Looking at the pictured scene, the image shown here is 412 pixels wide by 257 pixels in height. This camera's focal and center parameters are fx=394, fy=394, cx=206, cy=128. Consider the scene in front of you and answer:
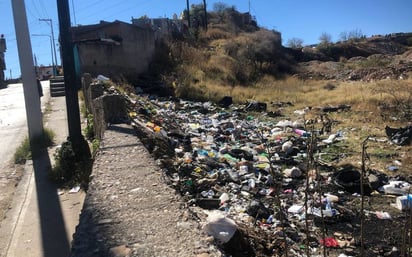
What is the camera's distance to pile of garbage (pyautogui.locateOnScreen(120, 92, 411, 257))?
328 centimetres

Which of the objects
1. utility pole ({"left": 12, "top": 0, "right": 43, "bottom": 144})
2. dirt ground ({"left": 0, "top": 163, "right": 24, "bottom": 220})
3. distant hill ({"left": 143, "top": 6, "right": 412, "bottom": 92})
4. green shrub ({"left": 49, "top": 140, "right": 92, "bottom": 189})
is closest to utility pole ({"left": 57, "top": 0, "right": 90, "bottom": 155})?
green shrub ({"left": 49, "top": 140, "right": 92, "bottom": 189})

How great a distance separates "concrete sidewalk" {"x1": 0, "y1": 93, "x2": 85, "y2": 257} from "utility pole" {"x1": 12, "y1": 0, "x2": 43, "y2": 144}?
4.44 ft

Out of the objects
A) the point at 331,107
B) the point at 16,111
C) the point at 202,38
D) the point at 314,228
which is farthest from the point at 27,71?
the point at 202,38

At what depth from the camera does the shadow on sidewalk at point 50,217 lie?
12.6 feet

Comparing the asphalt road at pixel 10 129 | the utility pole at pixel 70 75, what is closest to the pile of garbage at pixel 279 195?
the utility pole at pixel 70 75

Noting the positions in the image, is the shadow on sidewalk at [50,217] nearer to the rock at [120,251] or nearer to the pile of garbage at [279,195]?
the pile of garbage at [279,195]

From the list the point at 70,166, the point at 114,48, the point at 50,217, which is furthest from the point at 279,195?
the point at 114,48

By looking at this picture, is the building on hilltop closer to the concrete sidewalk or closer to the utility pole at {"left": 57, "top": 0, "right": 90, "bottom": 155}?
the utility pole at {"left": 57, "top": 0, "right": 90, "bottom": 155}

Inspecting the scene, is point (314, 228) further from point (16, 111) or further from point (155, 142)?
point (16, 111)

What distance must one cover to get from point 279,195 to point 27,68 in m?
5.32

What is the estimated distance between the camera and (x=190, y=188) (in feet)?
15.5

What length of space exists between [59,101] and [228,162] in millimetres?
10406

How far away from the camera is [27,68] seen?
24.1ft

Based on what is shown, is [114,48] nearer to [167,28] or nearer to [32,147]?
[32,147]
